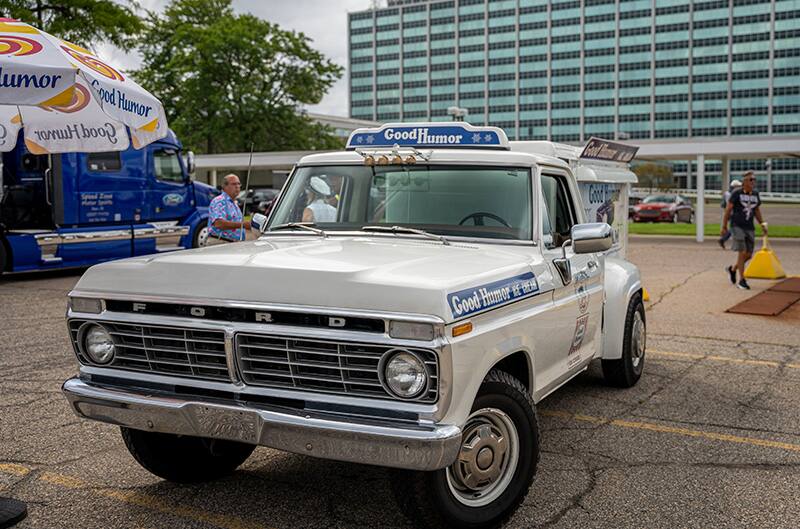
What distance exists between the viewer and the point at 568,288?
5.01 metres

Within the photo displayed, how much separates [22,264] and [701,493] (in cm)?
1358

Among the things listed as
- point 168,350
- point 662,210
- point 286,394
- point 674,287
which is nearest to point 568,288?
point 286,394

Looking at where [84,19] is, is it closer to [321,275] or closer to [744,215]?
[744,215]

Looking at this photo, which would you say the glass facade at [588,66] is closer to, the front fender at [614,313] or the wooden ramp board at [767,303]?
the wooden ramp board at [767,303]

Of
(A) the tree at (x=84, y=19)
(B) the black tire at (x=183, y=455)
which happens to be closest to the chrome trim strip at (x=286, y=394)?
(B) the black tire at (x=183, y=455)

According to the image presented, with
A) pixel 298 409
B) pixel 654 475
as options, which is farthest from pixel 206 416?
pixel 654 475

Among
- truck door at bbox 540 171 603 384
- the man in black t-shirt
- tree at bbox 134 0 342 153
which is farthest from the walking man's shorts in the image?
tree at bbox 134 0 342 153

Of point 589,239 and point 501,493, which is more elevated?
point 589,239

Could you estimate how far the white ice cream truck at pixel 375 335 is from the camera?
11.1 feet

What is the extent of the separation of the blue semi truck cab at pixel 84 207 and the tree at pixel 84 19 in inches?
334

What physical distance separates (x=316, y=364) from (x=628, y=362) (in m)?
3.96

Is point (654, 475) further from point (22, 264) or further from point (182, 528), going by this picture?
point (22, 264)

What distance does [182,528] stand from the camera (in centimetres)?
399

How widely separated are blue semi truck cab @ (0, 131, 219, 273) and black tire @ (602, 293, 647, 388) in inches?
468
